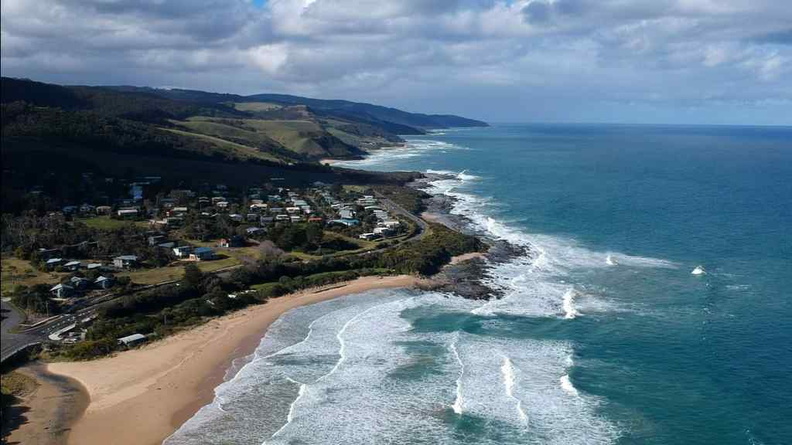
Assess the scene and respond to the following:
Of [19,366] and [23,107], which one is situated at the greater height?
[23,107]

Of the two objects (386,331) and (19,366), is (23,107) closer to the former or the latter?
(19,366)

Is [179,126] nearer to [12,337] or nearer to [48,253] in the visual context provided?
[48,253]

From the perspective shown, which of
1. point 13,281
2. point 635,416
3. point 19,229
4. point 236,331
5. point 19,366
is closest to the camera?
point 635,416

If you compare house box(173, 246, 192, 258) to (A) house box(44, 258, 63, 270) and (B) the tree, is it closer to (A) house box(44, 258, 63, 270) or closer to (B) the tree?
(B) the tree

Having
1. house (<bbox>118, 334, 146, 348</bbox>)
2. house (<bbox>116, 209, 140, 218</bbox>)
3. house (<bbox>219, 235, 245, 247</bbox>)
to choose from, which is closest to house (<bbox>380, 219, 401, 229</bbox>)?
house (<bbox>219, 235, 245, 247</bbox>)

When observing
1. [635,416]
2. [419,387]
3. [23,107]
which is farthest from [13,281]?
[23,107]

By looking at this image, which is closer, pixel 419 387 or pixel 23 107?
pixel 419 387

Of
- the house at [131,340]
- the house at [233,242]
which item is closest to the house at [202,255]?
the house at [233,242]
